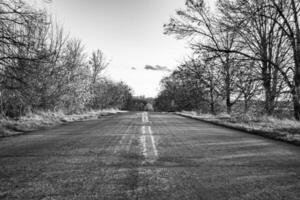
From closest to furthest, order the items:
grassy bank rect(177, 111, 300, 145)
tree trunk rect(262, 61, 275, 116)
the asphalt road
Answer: the asphalt road → grassy bank rect(177, 111, 300, 145) → tree trunk rect(262, 61, 275, 116)

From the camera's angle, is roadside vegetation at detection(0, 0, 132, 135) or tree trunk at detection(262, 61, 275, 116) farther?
tree trunk at detection(262, 61, 275, 116)

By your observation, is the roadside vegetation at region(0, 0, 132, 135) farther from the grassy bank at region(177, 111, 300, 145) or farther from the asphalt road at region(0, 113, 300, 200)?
the grassy bank at region(177, 111, 300, 145)

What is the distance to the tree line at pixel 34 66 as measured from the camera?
7.86 meters

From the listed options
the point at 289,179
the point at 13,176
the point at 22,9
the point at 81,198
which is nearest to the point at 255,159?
the point at 289,179

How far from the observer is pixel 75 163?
12.6 ft

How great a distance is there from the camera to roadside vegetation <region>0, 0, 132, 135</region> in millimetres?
7910

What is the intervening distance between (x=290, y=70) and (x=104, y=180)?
12.7m

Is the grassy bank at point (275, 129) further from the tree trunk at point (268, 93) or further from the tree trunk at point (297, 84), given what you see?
the tree trunk at point (297, 84)

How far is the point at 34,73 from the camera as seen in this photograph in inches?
351

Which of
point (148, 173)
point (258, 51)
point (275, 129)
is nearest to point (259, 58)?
point (258, 51)

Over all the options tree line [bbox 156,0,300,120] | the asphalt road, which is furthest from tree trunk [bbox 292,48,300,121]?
the asphalt road

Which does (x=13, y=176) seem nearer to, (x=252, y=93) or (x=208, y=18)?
(x=252, y=93)

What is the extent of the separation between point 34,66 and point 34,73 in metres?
0.64

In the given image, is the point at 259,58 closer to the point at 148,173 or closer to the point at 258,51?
the point at 258,51
